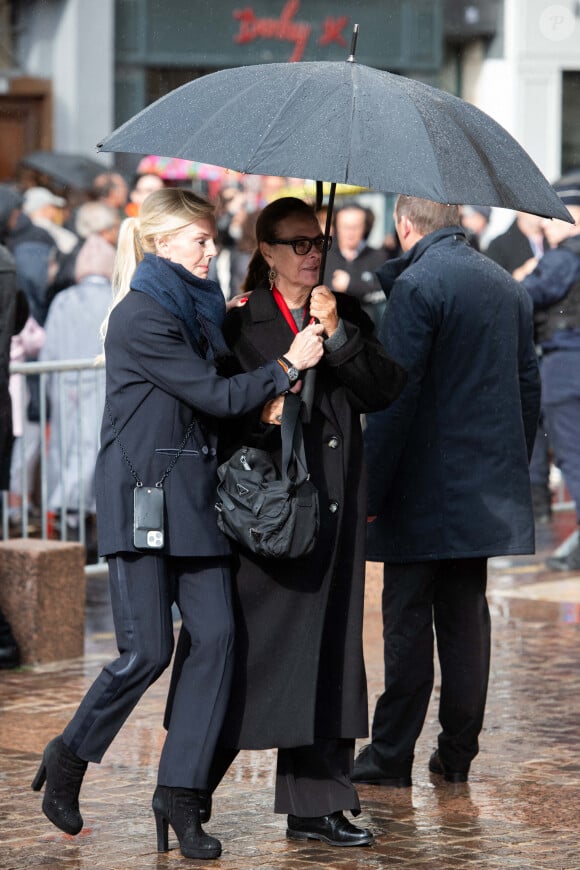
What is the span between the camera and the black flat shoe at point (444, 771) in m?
6.50

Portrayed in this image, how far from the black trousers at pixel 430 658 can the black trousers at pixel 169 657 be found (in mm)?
1084

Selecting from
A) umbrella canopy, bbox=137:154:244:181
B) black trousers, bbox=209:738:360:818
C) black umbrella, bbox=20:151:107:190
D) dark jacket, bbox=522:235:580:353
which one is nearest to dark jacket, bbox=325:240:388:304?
dark jacket, bbox=522:235:580:353

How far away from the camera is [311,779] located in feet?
18.8

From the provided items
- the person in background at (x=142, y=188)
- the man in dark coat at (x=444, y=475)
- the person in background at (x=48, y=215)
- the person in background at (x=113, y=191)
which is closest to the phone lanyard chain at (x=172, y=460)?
the man in dark coat at (x=444, y=475)

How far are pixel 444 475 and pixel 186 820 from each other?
1555mm

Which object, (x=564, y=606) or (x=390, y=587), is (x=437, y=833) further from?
(x=564, y=606)

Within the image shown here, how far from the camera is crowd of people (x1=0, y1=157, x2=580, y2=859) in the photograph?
5.46 meters

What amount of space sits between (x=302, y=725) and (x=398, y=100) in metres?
1.88

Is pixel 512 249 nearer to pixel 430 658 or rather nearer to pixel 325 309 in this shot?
pixel 430 658

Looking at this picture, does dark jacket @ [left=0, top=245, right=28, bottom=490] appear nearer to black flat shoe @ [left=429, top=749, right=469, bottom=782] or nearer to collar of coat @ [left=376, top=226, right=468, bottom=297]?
collar of coat @ [left=376, top=226, right=468, bottom=297]

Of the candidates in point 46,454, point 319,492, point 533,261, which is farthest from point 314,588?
point 533,261

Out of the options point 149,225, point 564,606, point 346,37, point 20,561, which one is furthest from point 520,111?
point 149,225

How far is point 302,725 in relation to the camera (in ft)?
18.2

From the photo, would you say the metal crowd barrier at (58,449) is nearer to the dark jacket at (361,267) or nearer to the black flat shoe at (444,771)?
the black flat shoe at (444,771)
